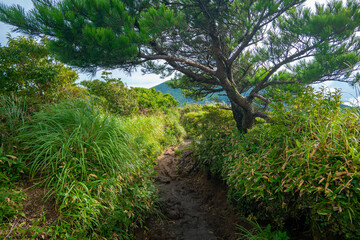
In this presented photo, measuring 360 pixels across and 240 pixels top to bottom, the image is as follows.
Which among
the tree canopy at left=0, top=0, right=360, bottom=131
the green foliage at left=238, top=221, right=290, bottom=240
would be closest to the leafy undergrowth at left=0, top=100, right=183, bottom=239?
the tree canopy at left=0, top=0, right=360, bottom=131

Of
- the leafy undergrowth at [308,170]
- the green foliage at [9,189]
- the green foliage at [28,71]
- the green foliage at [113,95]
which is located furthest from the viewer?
the green foliage at [113,95]

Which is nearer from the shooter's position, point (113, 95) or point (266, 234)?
point (266, 234)

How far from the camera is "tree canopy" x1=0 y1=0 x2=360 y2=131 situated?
258cm

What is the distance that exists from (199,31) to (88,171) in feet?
9.87

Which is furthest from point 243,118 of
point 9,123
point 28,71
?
point 28,71

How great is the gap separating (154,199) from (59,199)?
1467mm

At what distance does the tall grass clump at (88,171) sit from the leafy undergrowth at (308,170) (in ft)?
4.81

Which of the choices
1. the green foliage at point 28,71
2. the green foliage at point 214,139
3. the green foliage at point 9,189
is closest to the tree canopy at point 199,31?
the green foliage at point 214,139

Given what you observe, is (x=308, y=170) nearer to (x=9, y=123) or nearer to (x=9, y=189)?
(x=9, y=189)

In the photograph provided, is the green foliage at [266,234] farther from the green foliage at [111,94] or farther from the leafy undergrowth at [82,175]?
the green foliage at [111,94]

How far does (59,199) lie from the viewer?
219 centimetres

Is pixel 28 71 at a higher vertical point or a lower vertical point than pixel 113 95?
lower

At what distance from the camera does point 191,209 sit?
352 cm

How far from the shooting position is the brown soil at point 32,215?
1782mm
